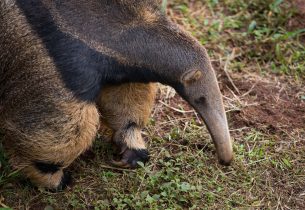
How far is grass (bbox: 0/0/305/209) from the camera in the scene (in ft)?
16.0

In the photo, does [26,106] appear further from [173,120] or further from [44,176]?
[173,120]

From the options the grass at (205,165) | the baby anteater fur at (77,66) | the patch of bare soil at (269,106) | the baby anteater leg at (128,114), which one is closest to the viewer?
the baby anteater fur at (77,66)

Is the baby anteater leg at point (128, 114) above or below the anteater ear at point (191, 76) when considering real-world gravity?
below

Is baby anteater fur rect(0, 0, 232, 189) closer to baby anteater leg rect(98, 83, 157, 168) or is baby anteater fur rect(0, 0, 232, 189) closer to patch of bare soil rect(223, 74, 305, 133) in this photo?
baby anteater leg rect(98, 83, 157, 168)

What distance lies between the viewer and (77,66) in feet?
13.7

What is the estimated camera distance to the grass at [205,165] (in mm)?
4879

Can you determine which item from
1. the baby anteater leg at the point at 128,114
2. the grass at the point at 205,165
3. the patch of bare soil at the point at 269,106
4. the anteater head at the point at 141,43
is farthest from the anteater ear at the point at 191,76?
the patch of bare soil at the point at 269,106

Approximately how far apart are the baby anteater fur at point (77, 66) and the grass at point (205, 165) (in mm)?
409

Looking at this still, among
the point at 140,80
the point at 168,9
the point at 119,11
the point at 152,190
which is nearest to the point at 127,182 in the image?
the point at 152,190

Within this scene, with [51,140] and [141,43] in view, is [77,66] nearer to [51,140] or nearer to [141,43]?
[141,43]

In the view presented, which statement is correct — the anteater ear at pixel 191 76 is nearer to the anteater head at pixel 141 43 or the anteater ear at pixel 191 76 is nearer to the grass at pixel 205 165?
the anteater head at pixel 141 43

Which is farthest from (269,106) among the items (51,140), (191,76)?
(51,140)

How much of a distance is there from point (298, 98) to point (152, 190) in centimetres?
219

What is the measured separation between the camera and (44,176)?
16.0 feet
